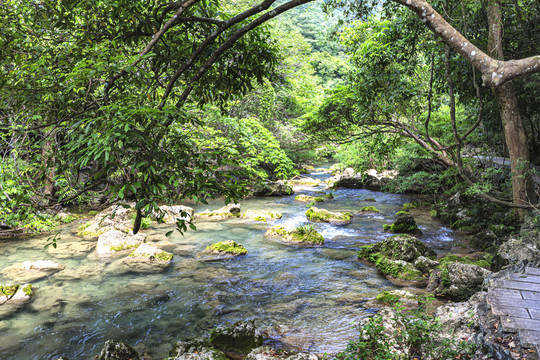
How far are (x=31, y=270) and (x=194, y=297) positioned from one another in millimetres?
4710

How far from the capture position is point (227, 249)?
9.31 meters

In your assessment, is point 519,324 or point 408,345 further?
point 408,345

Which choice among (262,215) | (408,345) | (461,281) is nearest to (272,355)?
(408,345)

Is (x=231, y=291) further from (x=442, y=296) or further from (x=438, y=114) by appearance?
(x=438, y=114)

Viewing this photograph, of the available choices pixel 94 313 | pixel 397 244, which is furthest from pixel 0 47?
pixel 397 244

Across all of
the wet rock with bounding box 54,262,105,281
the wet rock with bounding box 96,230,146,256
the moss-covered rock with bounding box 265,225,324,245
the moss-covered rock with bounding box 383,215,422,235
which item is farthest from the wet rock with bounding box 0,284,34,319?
the moss-covered rock with bounding box 383,215,422,235

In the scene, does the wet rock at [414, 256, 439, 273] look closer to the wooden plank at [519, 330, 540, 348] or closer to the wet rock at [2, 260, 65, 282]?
the wooden plank at [519, 330, 540, 348]

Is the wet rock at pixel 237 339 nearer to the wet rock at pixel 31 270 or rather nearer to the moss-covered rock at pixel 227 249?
the moss-covered rock at pixel 227 249

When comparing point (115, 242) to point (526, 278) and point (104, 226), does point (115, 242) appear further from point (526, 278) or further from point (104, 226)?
point (526, 278)

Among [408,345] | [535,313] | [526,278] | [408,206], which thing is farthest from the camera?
[408,206]

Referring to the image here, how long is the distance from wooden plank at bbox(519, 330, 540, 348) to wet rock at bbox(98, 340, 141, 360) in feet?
14.9

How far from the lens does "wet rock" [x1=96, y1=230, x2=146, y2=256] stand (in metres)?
9.52

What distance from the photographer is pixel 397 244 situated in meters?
8.10

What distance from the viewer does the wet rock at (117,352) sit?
Result: 4.32 metres
